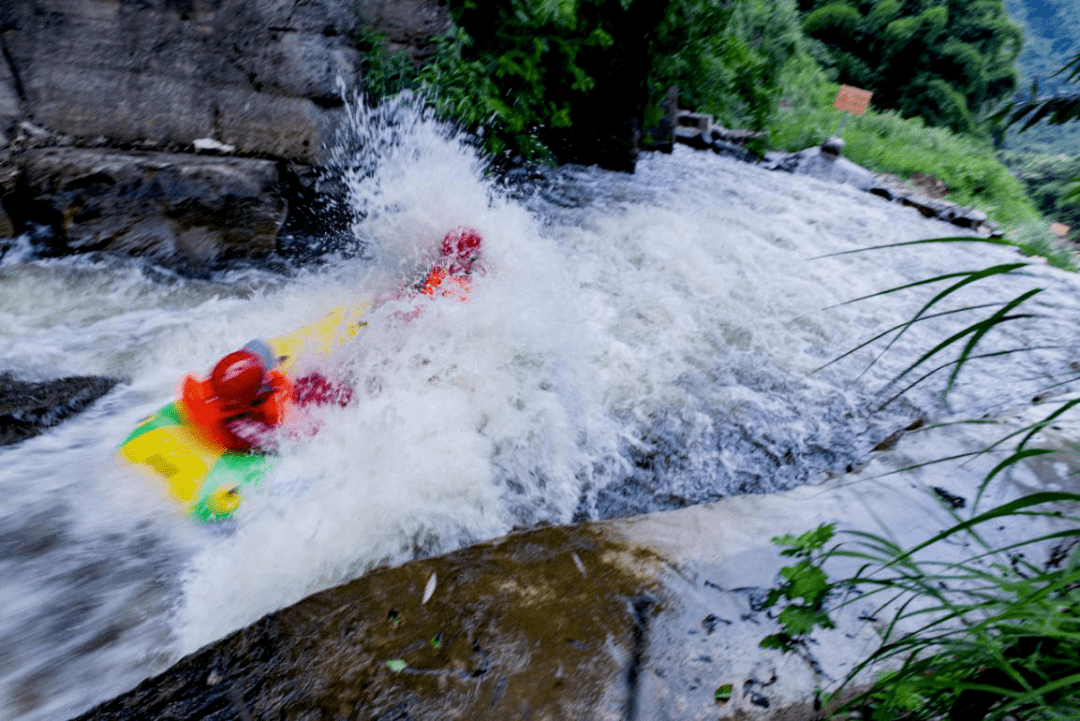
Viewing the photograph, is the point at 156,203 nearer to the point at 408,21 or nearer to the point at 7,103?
the point at 7,103

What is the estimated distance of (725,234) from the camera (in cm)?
501

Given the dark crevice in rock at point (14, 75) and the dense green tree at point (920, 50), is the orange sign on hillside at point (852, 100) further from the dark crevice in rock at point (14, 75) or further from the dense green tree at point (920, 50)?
the dense green tree at point (920, 50)

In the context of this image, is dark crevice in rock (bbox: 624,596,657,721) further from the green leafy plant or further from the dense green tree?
the dense green tree

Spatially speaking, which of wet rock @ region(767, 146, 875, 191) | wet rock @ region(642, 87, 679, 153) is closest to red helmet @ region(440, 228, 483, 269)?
wet rock @ region(642, 87, 679, 153)

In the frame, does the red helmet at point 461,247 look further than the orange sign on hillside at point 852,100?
No

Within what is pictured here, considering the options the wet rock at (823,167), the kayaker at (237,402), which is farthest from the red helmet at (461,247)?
the wet rock at (823,167)

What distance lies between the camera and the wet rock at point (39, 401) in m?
2.50

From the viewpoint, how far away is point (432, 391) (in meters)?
2.83

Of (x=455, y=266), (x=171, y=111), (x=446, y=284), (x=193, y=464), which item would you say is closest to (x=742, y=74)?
(x=455, y=266)

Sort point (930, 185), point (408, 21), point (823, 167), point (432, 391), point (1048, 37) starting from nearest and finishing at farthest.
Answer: point (432, 391)
point (408, 21)
point (823, 167)
point (930, 185)
point (1048, 37)

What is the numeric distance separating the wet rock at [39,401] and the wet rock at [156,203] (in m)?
1.25

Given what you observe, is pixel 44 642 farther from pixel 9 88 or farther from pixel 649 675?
pixel 9 88

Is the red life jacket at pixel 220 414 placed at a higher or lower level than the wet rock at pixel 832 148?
lower

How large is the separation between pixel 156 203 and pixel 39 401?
5.37 ft
